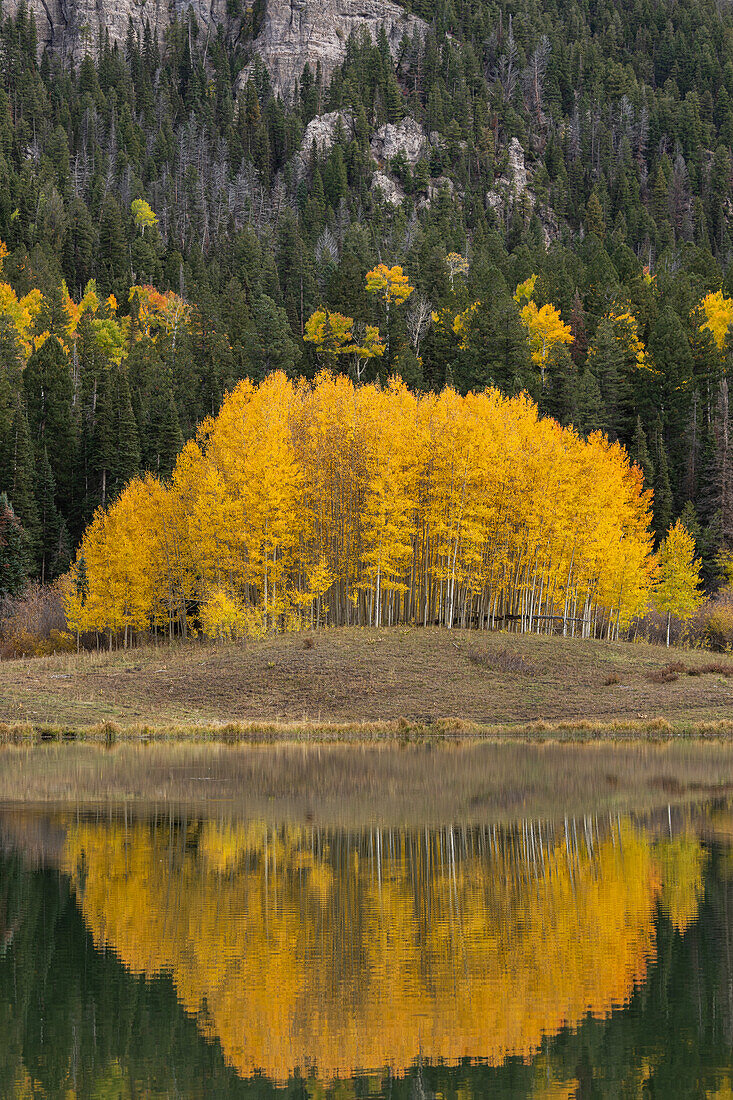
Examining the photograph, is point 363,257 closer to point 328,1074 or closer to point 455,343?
point 455,343

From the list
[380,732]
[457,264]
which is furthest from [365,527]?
[457,264]

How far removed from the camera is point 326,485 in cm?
6431

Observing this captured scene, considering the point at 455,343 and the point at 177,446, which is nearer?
the point at 177,446

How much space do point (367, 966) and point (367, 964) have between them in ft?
0.36

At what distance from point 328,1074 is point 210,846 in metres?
12.5

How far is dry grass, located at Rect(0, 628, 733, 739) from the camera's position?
48812mm

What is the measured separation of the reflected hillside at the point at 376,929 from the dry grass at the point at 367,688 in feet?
75.5

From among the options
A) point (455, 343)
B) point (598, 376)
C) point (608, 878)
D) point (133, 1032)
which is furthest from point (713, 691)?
point (455, 343)

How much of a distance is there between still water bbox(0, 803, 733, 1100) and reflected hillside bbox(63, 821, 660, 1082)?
44 mm

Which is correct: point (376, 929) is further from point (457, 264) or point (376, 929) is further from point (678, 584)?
point (457, 264)

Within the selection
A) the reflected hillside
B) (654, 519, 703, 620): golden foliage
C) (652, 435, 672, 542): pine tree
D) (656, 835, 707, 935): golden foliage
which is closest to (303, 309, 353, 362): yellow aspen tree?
(652, 435, 672, 542): pine tree

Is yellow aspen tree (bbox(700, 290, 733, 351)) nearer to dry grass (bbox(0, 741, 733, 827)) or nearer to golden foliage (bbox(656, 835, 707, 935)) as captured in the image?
dry grass (bbox(0, 741, 733, 827))

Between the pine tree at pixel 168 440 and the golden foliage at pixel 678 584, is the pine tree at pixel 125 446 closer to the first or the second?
the pine tree at pixel 168 440

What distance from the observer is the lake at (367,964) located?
38.2 ft
